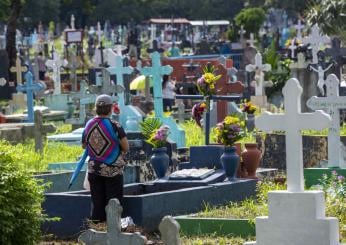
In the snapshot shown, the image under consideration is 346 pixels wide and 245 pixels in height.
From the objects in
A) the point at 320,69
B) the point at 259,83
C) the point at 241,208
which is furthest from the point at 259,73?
the point at 241,208

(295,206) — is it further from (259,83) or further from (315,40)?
(315,40)

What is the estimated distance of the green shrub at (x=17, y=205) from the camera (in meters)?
11.3

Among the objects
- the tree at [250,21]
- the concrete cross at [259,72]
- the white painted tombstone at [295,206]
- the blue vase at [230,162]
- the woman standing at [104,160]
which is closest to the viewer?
the white painted tombstone at [295,206]

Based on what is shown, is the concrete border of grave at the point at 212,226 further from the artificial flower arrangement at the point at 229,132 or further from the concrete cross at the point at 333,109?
the concrete cross at the point at 333,109

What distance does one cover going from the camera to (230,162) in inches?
595

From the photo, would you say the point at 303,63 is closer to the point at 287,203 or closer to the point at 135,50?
the point at 287,203

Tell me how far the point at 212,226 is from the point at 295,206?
2822mm

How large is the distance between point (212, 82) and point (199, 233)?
200 inches

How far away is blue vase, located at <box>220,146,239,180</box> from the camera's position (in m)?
15.1

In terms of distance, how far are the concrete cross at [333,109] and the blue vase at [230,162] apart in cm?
182

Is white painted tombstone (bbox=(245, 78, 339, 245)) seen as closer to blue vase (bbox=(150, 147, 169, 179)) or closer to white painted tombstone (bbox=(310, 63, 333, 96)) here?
blue vase (bbox=(150, 147, 169, 179))

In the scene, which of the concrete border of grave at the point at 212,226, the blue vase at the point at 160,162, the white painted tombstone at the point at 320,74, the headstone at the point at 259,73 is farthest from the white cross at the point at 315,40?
the concrete border of grave at the point at 212,226

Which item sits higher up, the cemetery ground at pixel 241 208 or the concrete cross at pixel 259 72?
the concrete cross at pixel 259 72

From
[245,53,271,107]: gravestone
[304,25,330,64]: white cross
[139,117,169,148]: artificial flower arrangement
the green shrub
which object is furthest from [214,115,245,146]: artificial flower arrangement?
[304,25,330,64]: white cross
